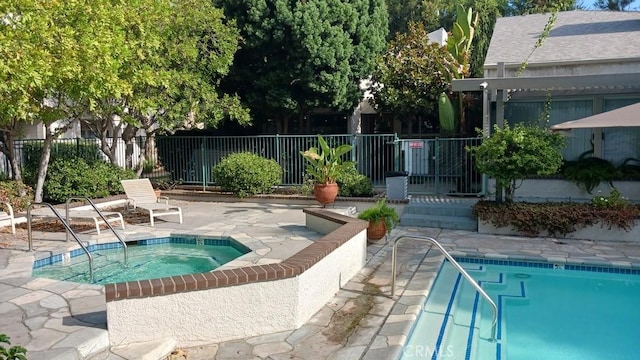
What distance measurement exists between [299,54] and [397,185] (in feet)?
19.5

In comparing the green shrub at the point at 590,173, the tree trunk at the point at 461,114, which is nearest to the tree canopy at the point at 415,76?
the tree trunk at the point at 461,114

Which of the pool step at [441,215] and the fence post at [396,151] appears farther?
the fence post at [396,151]

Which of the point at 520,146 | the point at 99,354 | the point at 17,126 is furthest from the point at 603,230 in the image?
the point at 17,126

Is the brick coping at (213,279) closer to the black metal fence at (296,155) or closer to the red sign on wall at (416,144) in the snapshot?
the red sign on wall at (416,144)

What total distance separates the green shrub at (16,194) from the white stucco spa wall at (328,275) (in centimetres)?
861

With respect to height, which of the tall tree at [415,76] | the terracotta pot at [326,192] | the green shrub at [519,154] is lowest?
the terracotta pot at [326,192]

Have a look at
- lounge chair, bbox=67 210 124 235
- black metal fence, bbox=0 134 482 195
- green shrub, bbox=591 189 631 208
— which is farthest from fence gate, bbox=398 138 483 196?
lounge chair, bbox=67 210 124 235

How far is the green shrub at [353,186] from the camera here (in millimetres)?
13281

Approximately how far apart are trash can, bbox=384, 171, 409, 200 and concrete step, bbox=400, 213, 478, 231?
0.92 metres

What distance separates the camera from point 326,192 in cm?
1194

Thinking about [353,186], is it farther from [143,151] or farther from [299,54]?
[143,151]

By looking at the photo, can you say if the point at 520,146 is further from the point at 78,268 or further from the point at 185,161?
the point at 185,161

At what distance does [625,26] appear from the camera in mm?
14680

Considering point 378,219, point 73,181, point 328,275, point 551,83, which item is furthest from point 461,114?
point 73,181
